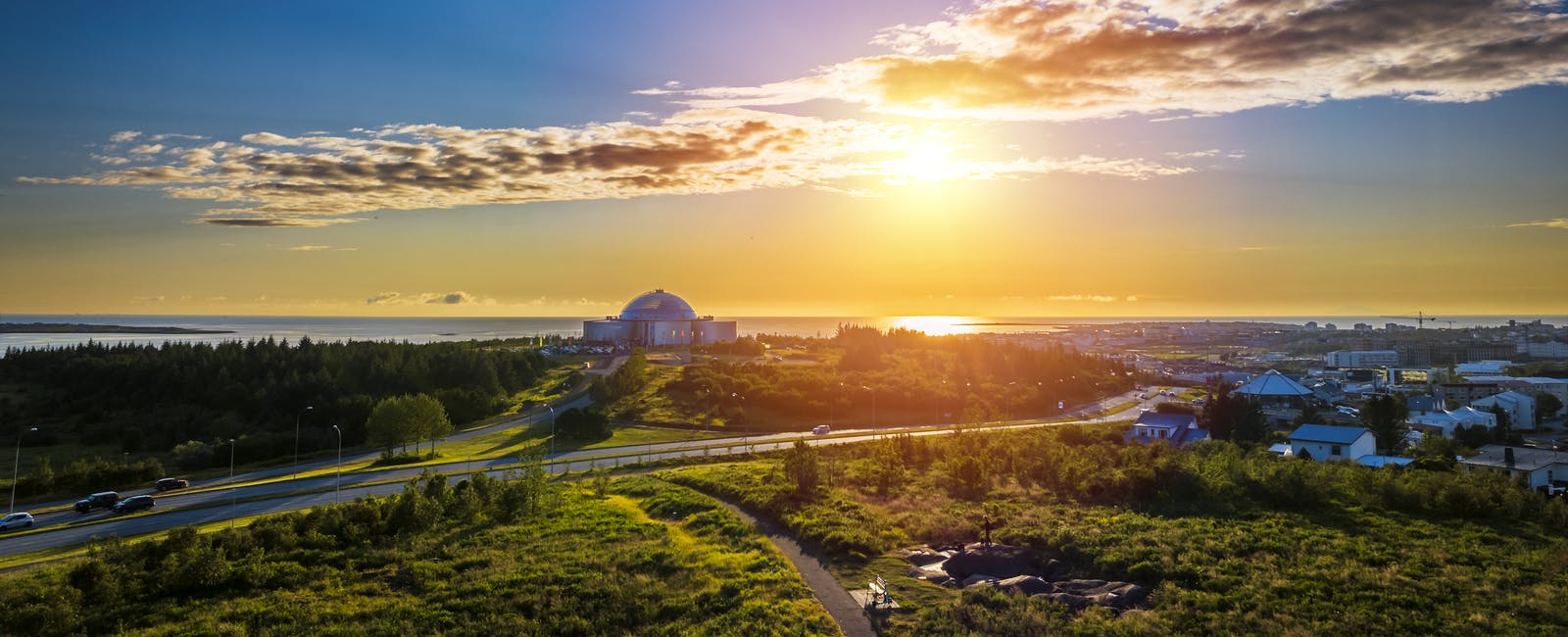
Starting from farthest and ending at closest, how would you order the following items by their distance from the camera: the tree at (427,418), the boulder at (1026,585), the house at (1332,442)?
the tree at (427,418)
the house at (1332,442)
the boulder at (1026,585)

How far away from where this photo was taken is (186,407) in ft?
268

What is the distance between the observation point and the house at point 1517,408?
8012cm

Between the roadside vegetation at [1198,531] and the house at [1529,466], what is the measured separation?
494 inches

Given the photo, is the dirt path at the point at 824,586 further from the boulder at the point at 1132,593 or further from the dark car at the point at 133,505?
the dark car at the point at 133,505

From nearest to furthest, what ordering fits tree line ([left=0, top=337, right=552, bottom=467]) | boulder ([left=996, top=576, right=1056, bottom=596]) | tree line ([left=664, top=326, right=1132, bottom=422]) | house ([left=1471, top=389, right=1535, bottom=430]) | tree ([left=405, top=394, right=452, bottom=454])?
boulder ([left=996, top=576, right=1056, bottom=596]) → tree ([left=405, top=394, right=452, bottom=454]) → tree line ([left=0, top=337, right=552, bottom=467]) → house ([left=1471, top=389, right=1535, bottom=430]) → tree line ([left=664, top=326, right=1132, bottom=422])

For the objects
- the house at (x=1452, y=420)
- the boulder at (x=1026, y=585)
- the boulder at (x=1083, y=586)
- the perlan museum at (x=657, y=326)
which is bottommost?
the house at (x=1452, y=420)

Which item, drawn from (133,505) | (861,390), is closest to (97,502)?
(133,505)

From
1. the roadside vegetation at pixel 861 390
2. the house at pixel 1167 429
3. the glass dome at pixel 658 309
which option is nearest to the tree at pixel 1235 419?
the house at pixel 1167 429

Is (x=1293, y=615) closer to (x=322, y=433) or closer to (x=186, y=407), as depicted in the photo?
(x=322, y=433)

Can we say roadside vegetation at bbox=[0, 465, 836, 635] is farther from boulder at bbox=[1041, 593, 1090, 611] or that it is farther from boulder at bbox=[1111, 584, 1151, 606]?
boulder at bbox=[1111, 584, 1151, 606]

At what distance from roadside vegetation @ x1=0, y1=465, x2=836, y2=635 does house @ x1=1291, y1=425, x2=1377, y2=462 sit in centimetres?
4753

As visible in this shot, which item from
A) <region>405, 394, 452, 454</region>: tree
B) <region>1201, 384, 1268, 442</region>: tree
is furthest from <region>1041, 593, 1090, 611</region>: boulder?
<region>405, 394, 452, 454</region>: tree

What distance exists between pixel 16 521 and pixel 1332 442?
80507mm

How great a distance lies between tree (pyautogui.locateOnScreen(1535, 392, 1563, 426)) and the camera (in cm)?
8325
